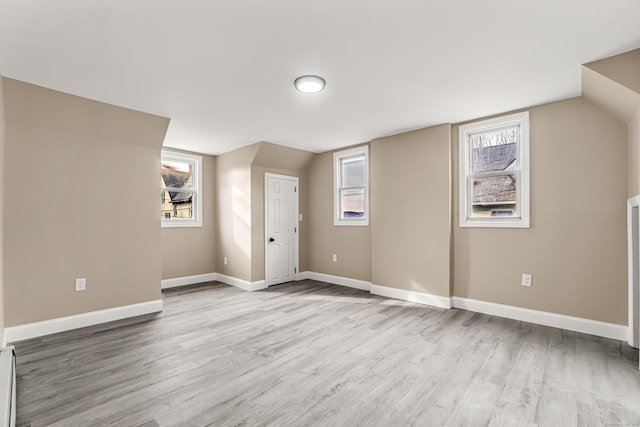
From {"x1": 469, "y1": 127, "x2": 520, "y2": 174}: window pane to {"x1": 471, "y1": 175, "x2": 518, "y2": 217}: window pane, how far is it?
14 cm

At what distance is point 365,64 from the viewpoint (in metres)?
2.54

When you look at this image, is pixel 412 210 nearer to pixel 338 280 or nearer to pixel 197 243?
pixel 338 280

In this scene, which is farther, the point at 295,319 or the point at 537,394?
A: the point at 295,319

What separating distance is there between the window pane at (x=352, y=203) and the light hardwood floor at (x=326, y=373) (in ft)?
7.06

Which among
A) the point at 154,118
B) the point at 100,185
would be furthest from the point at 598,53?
the point at 100,185

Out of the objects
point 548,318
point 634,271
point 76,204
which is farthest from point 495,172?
point 76,204

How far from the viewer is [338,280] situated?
5.76 meters

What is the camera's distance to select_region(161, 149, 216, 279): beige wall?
216 inches

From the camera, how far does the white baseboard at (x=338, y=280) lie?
5.36 metres

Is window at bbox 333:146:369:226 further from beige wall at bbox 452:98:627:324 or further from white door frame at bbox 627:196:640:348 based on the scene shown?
white door frame at bbox 627:196:640:348

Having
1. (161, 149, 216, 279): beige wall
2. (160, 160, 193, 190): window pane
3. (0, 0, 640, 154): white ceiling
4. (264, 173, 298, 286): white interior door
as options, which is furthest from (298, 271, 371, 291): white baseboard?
(0, 0, 640, 154): white ceiling

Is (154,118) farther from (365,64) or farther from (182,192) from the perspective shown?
(365,64)

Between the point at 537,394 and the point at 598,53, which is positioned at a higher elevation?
the point at 598,53

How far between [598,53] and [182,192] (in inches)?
232
